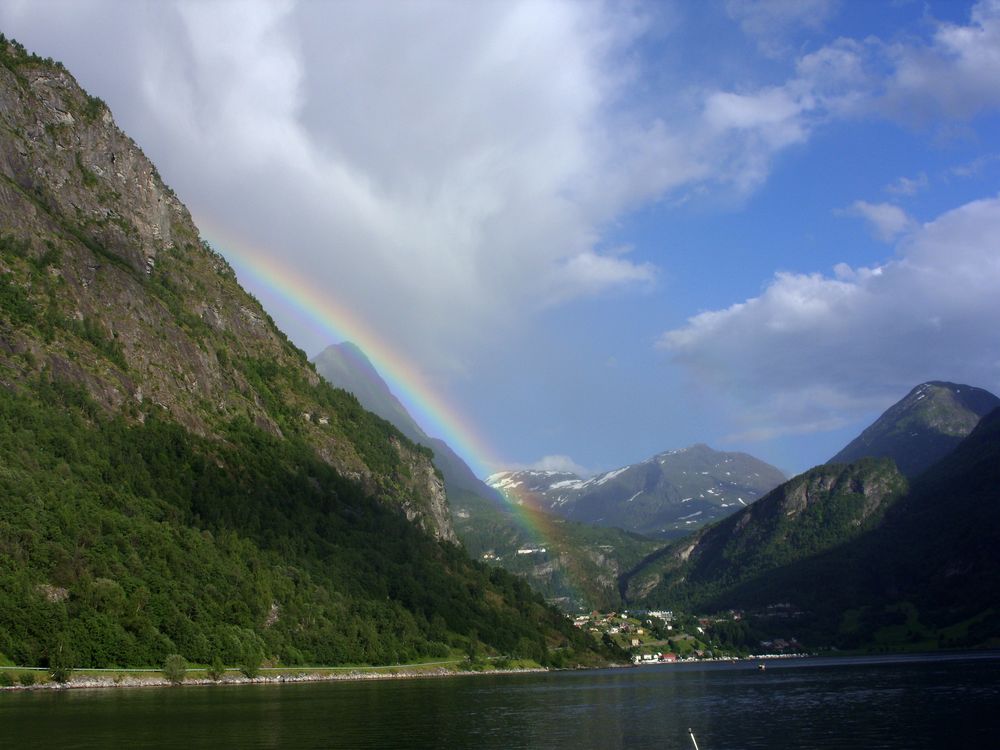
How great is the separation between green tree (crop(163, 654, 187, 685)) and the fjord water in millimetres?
10447

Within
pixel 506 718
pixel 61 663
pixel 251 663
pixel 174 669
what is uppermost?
pixel 61 663

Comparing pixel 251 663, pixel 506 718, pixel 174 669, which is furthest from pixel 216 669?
pixel 506 718

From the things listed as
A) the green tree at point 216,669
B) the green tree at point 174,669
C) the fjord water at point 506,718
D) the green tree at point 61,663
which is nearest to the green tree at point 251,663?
the green tree at point 216,669

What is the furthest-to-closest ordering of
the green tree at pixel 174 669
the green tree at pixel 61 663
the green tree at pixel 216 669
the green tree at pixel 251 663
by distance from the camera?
the green tree at pixel 251 663
the green tree at pixel 216 669
the green tree at pixel 174 669
the green tree at pixel 61 663

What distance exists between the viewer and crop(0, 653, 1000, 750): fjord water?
8106cm

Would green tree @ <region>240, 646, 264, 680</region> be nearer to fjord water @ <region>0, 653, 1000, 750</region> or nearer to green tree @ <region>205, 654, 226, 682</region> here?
green tree @ <region>205, 654, 226, 682</region>

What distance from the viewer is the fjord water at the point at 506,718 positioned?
8106 cm

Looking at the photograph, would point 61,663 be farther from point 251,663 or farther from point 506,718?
point 506,718

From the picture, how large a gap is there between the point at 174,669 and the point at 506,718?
84.9 m

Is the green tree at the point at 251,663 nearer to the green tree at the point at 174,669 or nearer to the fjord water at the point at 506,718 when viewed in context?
the green tree at the point at 174,669

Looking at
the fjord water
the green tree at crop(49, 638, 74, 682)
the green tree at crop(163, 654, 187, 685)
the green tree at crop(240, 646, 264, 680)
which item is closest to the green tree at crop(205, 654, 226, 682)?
the green tree at crop(240, 646, 264, 680)

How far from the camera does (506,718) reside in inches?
4348

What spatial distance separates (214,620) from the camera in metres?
196

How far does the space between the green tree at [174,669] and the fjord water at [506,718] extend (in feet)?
34.3
